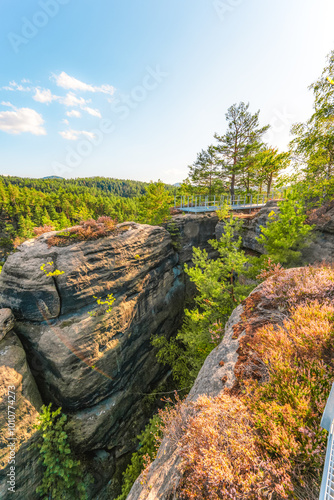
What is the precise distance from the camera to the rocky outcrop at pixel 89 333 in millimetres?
8625

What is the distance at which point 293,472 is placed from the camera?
2012 millimetres

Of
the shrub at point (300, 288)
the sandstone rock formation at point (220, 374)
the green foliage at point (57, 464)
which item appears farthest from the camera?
the green foliage at point (57, 464)

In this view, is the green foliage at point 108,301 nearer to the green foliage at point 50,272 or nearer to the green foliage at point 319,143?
the green foliage at point 50,272

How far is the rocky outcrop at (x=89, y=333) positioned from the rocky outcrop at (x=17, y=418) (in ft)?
0.76

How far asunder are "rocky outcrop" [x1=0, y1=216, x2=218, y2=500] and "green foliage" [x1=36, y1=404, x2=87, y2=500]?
18.2 inches

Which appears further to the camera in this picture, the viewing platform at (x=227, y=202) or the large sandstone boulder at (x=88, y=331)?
the viewing platform at (x=227, y=202)

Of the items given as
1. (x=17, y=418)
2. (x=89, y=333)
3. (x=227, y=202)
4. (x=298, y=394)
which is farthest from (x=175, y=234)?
(x=298, y=394)

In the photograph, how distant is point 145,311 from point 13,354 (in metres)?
7.43

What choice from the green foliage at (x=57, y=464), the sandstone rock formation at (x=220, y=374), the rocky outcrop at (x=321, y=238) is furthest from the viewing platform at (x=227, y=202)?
the green foliage at (x=57, y=464)

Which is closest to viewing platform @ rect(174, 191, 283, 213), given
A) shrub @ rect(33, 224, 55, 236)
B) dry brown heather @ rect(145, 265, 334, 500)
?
shrub @ rect(33, 224, 55, 236)

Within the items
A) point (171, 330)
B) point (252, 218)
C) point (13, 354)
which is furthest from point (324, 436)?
point (252, 218)

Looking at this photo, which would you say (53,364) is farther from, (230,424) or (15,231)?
(15,231)

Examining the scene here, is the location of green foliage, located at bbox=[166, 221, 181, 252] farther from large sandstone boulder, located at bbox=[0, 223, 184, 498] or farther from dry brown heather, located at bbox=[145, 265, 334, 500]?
dry brown heather, located at bbox=[145, 265, 334, 500]

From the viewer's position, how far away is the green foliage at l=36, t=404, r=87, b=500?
7.63 metres
